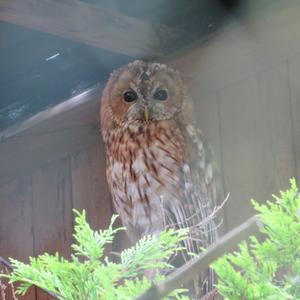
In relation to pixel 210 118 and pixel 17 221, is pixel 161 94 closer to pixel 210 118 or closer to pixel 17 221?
pixel 210 118

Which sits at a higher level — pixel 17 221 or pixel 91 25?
pixel 91 25

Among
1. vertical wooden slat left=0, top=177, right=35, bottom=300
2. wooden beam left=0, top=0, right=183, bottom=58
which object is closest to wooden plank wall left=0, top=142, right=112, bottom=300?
vertical wooden slat left=0, top=177, right=35, bottom=300

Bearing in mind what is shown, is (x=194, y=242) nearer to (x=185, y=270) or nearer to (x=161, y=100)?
(x=161, y=100)

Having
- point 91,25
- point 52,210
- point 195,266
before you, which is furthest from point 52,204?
point 195,266

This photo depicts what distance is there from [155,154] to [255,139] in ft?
1.00

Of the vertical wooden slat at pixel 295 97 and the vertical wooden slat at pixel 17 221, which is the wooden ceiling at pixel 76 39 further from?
the vertical wooden slat at pixel 17 221

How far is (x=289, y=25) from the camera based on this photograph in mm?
1886

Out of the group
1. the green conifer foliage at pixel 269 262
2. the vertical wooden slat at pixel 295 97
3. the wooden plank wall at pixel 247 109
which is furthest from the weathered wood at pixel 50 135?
the green conifer foliage at pixel 269 262

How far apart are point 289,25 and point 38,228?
132 cm

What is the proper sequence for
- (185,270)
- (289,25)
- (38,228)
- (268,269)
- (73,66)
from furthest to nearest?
(38,228) → (73,66) → (289,25) → (268,269) → (185,270)

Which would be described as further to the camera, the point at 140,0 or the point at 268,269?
the point at 140,0

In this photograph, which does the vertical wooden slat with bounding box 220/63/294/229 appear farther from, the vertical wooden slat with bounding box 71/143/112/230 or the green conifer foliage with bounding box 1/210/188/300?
the green conifer foliage with bounding box 1/210/188/300

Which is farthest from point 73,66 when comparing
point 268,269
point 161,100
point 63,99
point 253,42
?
point 268,269

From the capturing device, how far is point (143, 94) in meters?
2.18
